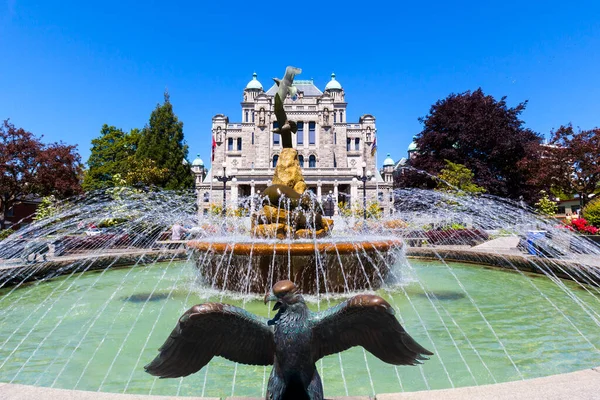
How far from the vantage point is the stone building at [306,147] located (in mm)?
52250

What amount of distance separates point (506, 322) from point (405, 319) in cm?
163

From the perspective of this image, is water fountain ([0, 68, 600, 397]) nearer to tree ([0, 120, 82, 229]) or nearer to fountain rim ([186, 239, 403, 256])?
fountain rim ([186, 239, 403, 256])

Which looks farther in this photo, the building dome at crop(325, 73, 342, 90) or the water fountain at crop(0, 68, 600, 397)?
the building dome at crop(325, 73, 342, 90)

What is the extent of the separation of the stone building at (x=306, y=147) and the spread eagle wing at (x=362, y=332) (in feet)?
158

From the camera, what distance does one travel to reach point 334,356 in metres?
4.59

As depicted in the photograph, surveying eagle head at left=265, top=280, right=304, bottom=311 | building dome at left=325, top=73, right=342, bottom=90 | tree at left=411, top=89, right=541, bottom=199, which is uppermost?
building dome at left=325, top=73, right=342, bottom=90

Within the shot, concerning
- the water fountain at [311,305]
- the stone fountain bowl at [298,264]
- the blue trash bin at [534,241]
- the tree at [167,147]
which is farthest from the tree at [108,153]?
the blue trash bin at [534,241]

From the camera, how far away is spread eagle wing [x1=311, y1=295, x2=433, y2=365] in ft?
7.43

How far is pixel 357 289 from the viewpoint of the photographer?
8.30 metres

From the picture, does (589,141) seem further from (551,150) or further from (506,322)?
(506,322)

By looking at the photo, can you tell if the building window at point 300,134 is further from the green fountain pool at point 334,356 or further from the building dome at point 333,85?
the green fountain pool at point 334,356

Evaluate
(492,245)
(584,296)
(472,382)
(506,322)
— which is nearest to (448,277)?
(584,296)

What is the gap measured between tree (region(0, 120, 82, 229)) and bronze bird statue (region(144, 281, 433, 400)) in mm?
→ 29580

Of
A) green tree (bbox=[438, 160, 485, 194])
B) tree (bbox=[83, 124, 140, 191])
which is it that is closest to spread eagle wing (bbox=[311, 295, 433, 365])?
green tree (bbox=[438, 160, 485, 194])
